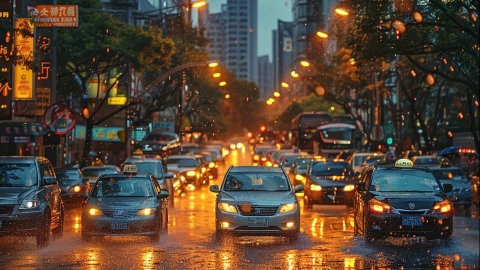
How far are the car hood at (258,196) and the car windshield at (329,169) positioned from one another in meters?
10.6

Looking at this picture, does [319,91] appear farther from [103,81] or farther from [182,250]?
[182,250]

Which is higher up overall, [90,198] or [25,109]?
[25,109]

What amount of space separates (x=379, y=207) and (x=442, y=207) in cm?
116

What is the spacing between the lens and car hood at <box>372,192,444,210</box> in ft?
54.6

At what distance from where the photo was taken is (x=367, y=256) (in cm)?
1504

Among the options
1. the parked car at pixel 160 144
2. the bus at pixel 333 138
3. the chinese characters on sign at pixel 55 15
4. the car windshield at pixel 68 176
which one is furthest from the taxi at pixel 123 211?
the bus at pixel 333 138

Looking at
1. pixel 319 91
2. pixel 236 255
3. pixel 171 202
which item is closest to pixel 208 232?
pixel 236 255

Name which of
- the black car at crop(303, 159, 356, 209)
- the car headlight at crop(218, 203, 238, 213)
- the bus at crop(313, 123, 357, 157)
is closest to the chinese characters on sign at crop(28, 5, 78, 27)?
the black car at crop(303, 159, 356, 209)

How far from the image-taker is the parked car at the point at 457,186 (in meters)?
28.7

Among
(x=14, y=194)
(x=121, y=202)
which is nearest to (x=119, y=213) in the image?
(x=121, y=202)

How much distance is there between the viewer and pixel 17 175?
17.7m

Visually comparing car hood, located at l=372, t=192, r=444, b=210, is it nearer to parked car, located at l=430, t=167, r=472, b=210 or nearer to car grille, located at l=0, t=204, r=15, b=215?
car grille, located at l=0, t=204, r=15, b=215

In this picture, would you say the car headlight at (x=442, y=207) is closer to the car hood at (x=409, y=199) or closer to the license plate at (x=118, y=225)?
the car hood at (x=409, y=199)

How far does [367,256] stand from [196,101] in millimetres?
61614
